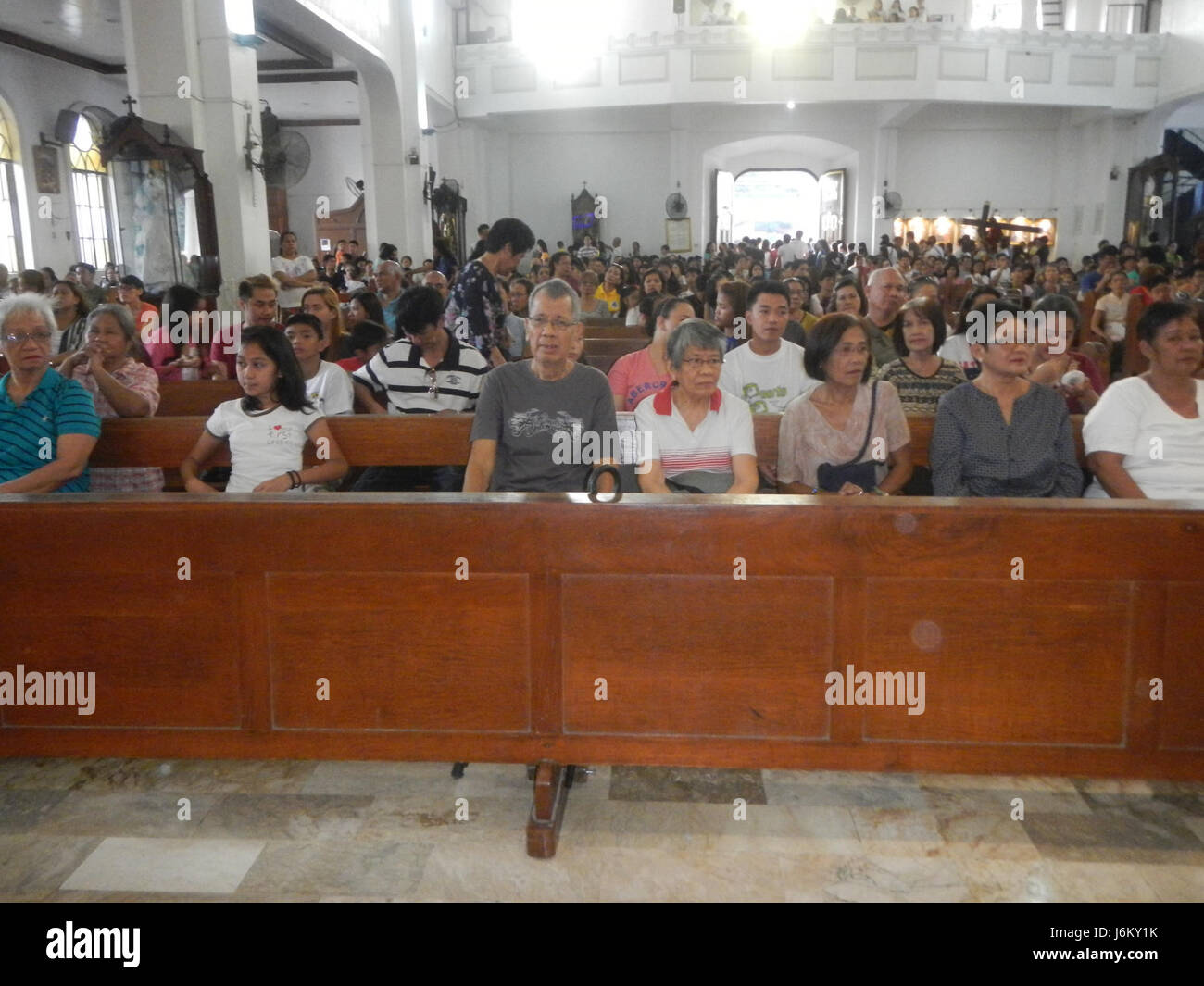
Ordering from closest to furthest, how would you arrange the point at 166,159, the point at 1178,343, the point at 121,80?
the point at 1178,343, the point at 166,159, the point at 121,80

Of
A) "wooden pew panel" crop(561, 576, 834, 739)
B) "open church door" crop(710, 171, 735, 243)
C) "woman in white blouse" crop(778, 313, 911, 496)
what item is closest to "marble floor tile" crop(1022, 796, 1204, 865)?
"wooden pew panel" crop(561, 576, 834, 739)

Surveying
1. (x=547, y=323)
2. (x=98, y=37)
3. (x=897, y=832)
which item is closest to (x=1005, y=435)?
(x=897, y=832)

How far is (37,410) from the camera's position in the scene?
3287 millimetres

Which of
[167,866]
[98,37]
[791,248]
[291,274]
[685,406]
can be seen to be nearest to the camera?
[167,866]

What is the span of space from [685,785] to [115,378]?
283 cm

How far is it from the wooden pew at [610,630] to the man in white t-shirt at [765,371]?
2.04m

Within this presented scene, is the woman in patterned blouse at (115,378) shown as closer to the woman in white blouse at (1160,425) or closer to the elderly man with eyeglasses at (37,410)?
the elderly man with eyeglasses at (37,410)

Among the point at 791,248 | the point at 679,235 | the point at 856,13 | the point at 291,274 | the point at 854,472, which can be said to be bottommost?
the point at 854,472

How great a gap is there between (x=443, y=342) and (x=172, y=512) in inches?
82.1

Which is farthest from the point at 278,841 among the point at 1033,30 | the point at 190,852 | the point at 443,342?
the point at 1033,30

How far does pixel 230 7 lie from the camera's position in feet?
25.3

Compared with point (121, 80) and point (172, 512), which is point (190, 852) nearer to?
point (172, 512)

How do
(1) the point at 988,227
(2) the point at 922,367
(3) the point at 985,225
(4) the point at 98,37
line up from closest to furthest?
(2) the point at 922,367 → (4) the point at 98,37 → (3) the point at 985,225 → (1) the point at 988,227

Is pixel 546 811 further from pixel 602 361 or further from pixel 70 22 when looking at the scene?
pixel 70 22
